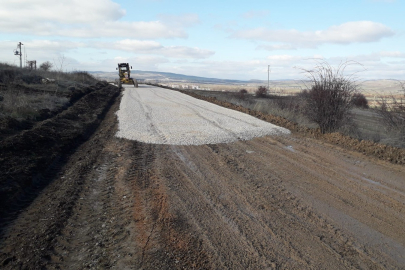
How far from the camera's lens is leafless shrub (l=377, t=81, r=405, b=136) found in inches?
435

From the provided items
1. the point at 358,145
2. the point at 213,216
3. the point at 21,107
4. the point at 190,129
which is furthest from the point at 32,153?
the point at 358,145

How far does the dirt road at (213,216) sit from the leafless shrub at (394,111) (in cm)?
411

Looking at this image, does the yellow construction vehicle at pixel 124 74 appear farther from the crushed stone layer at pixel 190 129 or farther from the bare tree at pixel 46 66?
the crushed stone layer at pixel 190 129

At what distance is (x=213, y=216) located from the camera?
502cm

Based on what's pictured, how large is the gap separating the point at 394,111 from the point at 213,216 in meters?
9.34

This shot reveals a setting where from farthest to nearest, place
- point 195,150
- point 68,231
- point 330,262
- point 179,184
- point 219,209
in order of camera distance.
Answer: point 195,150
point 179,184
point 219,209
point 68,231
point 330,262

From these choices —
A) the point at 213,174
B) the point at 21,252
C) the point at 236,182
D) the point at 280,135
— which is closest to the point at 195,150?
the point at 213,174

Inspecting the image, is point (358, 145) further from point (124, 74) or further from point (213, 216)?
point (124, 74)

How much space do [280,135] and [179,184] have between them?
20.6ft

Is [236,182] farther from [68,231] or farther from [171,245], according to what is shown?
[68,231]

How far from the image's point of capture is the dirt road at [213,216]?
3939 mm

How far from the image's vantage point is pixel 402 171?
24.2 feet

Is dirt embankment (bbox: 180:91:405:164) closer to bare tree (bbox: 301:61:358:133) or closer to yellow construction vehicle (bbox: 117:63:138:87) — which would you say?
bare tree (bbox: 301:61:358:133)

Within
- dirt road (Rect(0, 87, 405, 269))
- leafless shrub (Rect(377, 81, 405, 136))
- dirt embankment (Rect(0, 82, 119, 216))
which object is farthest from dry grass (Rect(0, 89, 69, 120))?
leafless shrub (Rect(377, 81, 405, 136))
